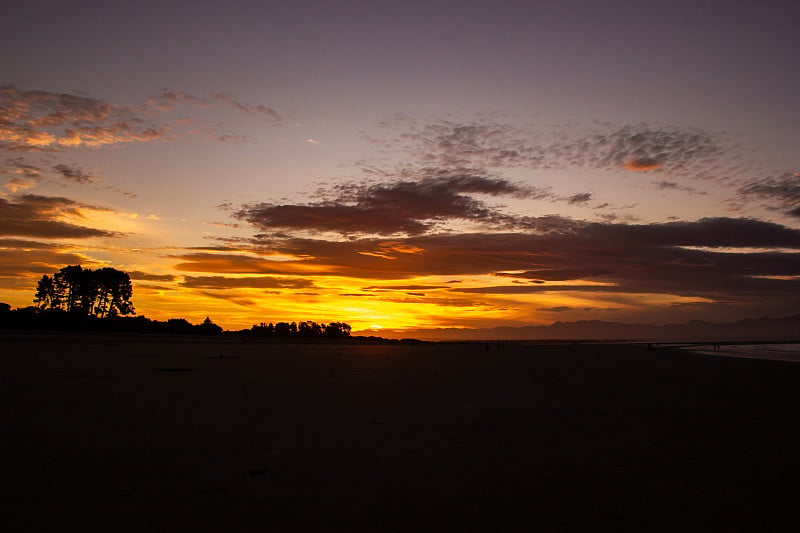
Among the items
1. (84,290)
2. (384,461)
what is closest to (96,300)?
(84,290)

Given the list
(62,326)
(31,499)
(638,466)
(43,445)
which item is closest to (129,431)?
(43,445)

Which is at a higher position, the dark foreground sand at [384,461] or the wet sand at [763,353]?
the wet sand at [763,353]

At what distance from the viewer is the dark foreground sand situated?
5.47 metres

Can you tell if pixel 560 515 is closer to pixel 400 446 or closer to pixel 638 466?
pixel 638 466

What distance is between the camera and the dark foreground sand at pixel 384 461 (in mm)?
5469

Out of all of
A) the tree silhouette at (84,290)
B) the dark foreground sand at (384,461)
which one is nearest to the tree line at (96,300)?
the tree silhouette at (84,290)

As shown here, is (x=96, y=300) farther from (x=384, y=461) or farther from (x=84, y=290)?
(x=384, y=461)

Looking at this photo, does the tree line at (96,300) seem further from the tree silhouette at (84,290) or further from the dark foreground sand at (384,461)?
the dark foreground sand at (384,461)

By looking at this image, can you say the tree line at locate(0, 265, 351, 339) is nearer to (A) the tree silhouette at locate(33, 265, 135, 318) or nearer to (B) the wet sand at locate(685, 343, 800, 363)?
(A) the tree silhouette at locate(33, 265, 135, 318)

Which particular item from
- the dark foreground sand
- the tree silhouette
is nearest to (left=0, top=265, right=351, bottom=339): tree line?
the tree silhouette

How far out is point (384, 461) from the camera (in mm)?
7520

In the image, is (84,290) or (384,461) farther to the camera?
(84,290)

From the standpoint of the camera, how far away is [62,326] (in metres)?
64.8

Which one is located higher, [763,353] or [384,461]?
[763,353]
